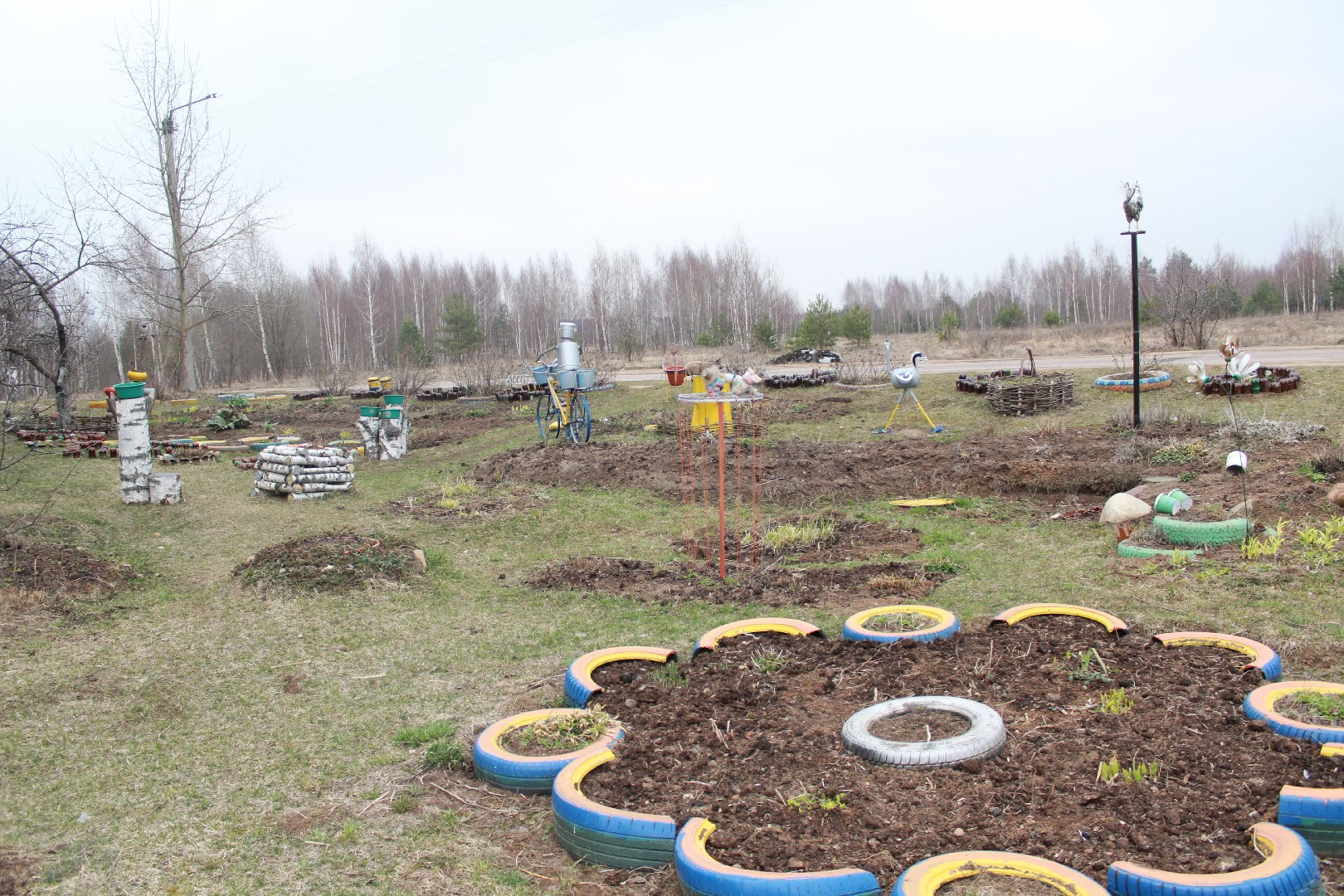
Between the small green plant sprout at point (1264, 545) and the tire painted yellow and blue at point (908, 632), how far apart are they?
240 centimetres

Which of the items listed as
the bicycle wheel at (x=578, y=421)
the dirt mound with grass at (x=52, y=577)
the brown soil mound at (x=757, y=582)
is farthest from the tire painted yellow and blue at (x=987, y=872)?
the bicycle wheel at (x=578, y=421)

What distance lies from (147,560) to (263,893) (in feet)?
18.4

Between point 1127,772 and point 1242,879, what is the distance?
2.20ft

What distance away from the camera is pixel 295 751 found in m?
4.22

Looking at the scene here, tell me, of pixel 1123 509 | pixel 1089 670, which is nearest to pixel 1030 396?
pixel 1123 509

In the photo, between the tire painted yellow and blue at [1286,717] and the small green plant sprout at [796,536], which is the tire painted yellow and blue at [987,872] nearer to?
the tire painted yellow and blue at [1286,717]

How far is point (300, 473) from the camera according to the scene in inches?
413

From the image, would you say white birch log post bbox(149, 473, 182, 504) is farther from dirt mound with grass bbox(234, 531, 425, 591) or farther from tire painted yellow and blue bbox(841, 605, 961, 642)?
tire painted yellow and blue bbox(841, 605, 961, 642)

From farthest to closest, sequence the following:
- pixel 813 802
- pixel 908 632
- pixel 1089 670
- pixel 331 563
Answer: pixel 331 563
pixel 908 632
pixel 1089 670
pixel 813 802

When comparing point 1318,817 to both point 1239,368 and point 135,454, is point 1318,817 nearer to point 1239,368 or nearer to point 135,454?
point 135,454

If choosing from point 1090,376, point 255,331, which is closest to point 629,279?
point 255,331

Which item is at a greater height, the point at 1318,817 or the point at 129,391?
the point at 129,391

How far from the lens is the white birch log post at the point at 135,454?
9648 millimetres

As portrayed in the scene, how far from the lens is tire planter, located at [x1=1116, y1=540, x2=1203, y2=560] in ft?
20.7
